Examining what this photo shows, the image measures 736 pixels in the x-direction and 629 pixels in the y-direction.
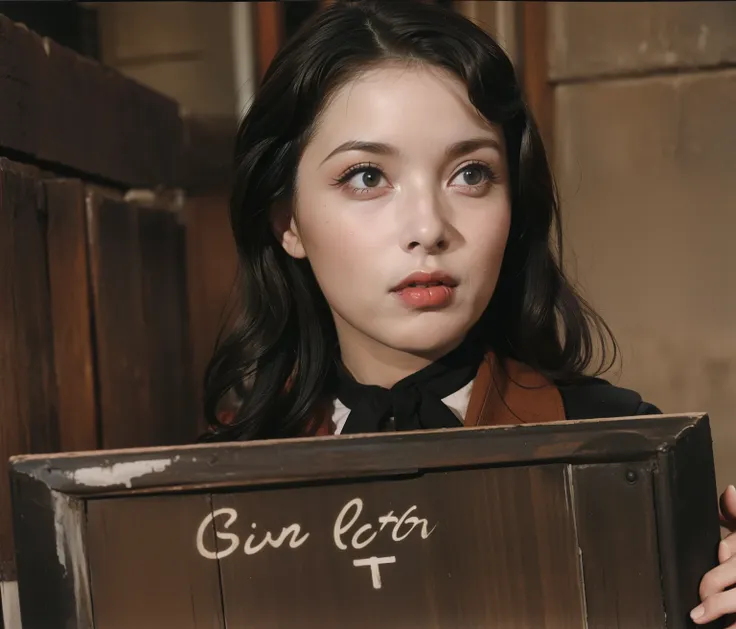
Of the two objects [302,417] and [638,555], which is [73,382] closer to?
[302,417]

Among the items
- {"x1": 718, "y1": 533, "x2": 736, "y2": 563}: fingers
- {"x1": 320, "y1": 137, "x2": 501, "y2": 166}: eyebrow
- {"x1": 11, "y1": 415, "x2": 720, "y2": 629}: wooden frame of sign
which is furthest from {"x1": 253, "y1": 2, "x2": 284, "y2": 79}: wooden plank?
{"x1": 718, "y1": 533, "x2": 736, "y2": 563}: fingers

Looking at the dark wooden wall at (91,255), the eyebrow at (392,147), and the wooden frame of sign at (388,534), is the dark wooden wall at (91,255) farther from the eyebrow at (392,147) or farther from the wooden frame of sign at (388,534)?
the eyebrow at (392,147)

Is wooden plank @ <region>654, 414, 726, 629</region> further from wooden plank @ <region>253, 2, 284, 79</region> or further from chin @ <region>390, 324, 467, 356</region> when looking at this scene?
wooden plank @ <region>253, 2, 284, 79</region>

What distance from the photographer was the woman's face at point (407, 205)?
0.91m

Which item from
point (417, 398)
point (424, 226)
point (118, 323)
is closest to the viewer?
point (424, 226)

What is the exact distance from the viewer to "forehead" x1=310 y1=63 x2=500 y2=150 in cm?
91

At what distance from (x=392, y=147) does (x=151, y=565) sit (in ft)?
1.60

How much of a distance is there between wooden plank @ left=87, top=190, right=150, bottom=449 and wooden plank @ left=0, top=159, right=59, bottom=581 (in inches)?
3.9

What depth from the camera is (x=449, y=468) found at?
0.76 meters

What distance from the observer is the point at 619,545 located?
759 mm

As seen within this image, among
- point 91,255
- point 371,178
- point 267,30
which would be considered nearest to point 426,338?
point 371,178

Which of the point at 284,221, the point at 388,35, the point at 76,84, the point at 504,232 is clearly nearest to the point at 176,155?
the point at 76,84

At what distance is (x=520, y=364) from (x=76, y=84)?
0.71 metres

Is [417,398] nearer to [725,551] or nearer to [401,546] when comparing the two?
[401,546]
